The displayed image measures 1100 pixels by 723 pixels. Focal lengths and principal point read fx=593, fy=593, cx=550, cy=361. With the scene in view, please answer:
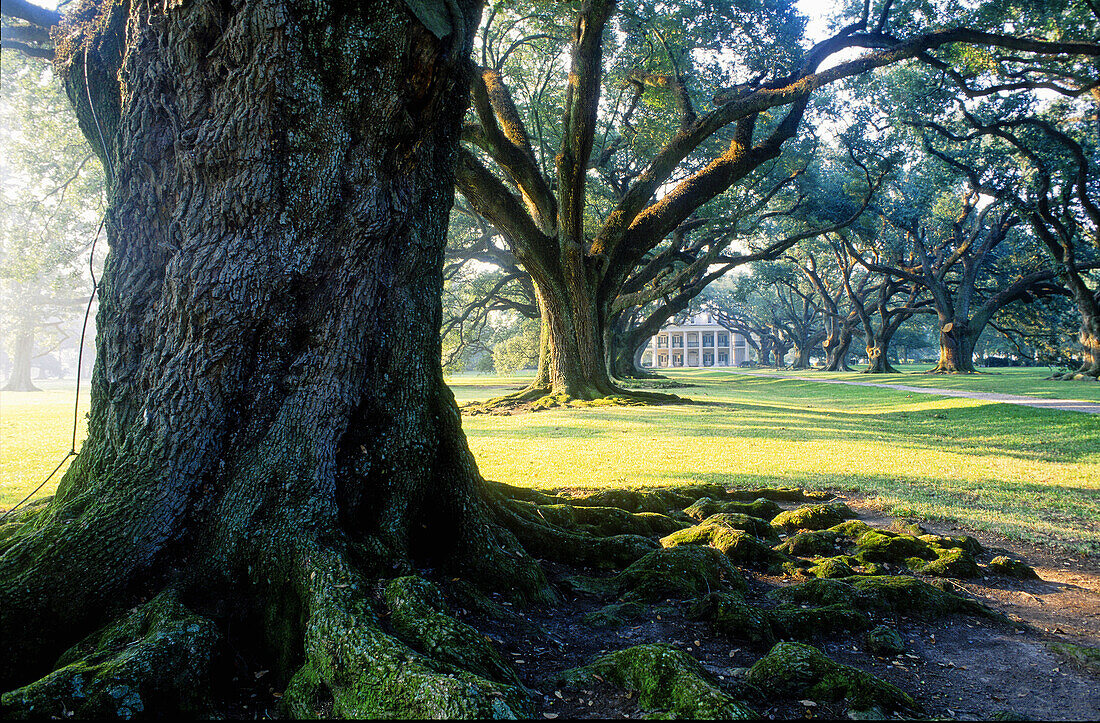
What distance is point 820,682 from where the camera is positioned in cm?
230

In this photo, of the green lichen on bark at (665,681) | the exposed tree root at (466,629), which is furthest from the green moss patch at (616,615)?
the green lichen on bark at (665,681)

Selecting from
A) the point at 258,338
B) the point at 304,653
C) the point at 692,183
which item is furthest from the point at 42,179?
the point at 304,653

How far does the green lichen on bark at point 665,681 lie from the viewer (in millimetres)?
1952

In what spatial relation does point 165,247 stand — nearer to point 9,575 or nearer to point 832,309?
point 9,575

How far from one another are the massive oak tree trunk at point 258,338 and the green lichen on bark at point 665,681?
942mm

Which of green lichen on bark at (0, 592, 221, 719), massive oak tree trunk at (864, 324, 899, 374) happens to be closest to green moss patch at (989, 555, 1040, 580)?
green lichen on bark at (0, 592, 221, 719)

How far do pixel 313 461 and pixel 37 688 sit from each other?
122 centimetres

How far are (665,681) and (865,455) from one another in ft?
23.9

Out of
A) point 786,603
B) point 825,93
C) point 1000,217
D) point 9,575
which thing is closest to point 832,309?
point 1000,217

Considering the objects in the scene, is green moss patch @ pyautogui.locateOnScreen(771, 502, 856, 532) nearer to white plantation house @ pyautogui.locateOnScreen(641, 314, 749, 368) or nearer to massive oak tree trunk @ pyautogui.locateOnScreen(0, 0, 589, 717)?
massive oak tree trunk @ pyautogui.locateOnScreen(0, 0, 589, 717)

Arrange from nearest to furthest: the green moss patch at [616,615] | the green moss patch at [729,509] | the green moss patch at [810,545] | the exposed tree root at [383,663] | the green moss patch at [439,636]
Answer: the exposed tree root at [383,663] < the green moss patch at [439,636] < the green moss patch at [616,615] < the green moss patch at [810,545] < the green moss patch at [729,509]

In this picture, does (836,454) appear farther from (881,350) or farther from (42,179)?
(881,350)

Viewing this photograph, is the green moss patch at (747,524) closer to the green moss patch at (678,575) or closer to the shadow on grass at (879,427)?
the green moss patch at (678,575)

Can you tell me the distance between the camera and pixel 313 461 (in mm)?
2832
